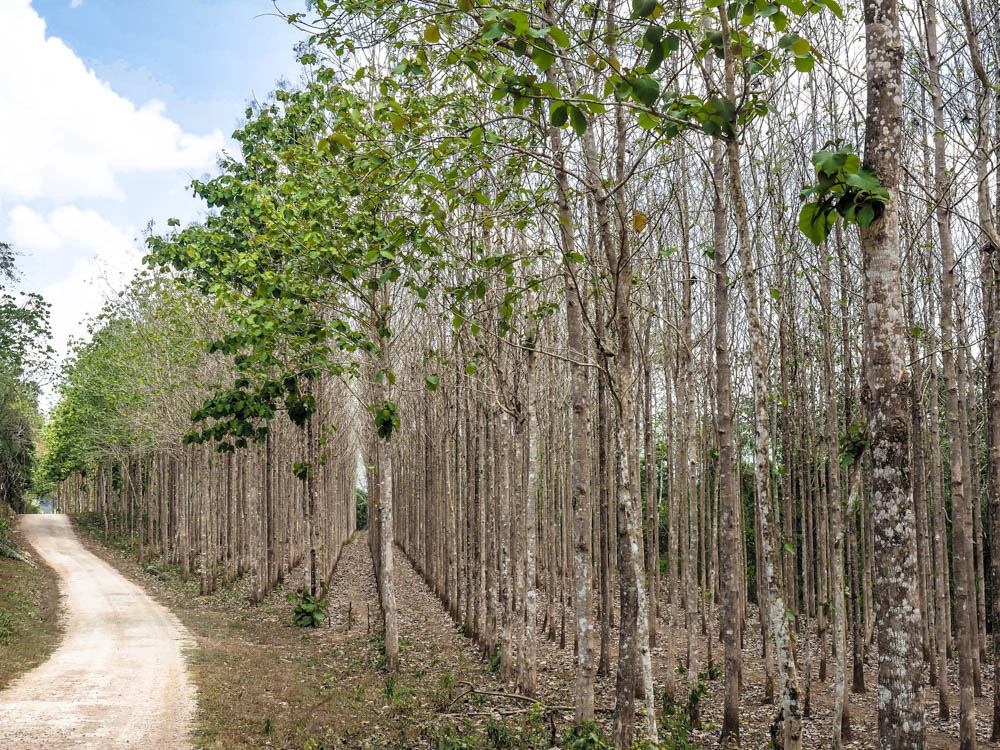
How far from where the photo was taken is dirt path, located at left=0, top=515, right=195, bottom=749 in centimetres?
825

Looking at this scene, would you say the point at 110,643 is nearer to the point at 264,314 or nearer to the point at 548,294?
the point at 264,314

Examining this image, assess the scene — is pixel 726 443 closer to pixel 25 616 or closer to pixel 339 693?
pixel 339 693

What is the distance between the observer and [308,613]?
17.1 metres

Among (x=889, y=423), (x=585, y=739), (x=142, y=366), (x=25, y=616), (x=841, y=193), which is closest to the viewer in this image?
(x=841, y=193)

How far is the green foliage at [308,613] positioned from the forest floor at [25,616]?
4.96 metres

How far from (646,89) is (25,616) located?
18.5 m

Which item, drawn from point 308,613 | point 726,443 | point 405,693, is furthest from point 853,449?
point 308,613

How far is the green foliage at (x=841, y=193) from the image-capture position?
321 centimetres

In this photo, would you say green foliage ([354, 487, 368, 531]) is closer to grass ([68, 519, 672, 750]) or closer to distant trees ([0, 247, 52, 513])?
distant trees ([0, 247, 52, 513])

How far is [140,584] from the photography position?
23906 millimetres

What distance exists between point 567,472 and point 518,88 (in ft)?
78.0

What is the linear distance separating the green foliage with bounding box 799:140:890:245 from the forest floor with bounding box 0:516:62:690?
1210cm

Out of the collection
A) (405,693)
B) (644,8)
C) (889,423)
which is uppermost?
(644,8)

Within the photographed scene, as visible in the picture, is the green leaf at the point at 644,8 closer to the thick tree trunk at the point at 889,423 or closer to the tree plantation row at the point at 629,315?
the tree plantation row at the point at 629,315
